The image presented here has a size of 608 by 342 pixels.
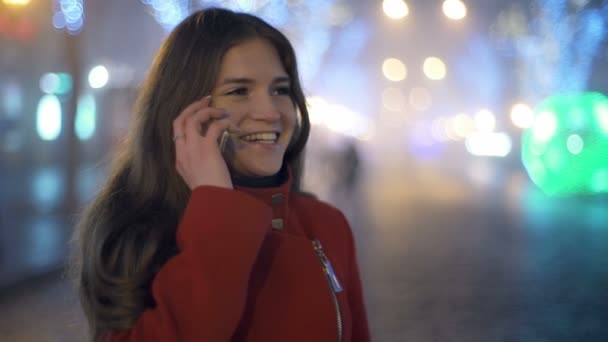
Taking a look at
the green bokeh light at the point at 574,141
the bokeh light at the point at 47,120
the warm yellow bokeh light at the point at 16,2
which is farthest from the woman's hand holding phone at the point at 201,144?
the bokeh light at the point at 47,120

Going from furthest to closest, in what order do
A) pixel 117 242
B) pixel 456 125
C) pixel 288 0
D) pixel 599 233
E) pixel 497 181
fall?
pixel 456 125
pixel 497 181
pixel 288 0
pixel 599 233
pixel 117 242

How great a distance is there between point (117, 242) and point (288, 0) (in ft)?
47.1

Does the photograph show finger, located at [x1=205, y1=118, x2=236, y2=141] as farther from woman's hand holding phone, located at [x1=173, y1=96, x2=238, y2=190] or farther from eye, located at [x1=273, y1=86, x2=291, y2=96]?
eye, located at [x1=273, y1=86, x2=291, y2=96]

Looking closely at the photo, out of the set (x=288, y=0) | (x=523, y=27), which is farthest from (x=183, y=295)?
(x=523, y=27)

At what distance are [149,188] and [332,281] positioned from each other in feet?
1.75

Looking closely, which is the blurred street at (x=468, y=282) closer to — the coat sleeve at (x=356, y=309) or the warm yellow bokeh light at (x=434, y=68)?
the coat sleeve at (x=356, y=309)

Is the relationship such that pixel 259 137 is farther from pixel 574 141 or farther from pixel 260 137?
pixel 574 141

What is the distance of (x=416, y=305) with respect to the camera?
17.7ft

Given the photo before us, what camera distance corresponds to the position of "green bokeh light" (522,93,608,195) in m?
12.4

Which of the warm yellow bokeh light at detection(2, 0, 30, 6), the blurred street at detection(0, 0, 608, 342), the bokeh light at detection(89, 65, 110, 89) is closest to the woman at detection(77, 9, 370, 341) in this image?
the blurred street at detection(0, 0, 608, 342)

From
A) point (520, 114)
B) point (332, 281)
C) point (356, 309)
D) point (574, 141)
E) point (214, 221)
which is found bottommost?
point (356, 309)

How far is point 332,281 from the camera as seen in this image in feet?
5.18

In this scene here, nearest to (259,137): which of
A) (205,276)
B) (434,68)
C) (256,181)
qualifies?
(256,181)

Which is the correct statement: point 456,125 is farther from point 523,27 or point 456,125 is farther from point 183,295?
point 183,295
